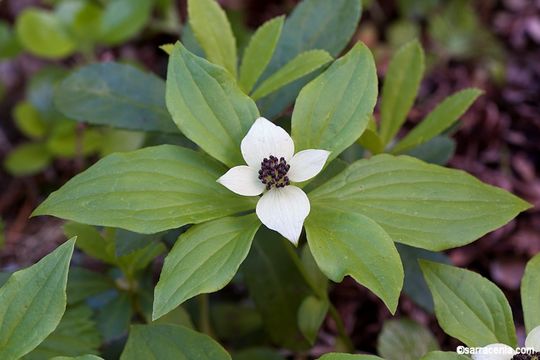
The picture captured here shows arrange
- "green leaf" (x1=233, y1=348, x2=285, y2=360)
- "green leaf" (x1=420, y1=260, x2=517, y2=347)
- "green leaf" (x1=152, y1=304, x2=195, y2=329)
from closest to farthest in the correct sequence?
1. "green leaf" (x1=420, y1=260, x2=517, y2=347)
2. "green leaf" (x1=152, y1=304, x2=195, y2=329)
3. "green leaf" (x1=233, y1=348, x2=285, y2=360)

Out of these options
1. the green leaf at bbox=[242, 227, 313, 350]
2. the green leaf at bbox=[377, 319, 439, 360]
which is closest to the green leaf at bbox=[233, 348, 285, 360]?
the green leaf at bbox=[242, 227, 313, 350]

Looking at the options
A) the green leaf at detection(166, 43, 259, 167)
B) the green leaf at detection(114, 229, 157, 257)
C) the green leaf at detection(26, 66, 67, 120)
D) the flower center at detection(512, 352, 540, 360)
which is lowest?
the green leaf at detection(26, 66, 67, 120)

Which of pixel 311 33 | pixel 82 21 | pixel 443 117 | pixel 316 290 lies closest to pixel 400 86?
pixel 443 117

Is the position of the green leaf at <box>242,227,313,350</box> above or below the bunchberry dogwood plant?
below

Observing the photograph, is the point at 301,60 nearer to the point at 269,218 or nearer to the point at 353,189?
the point at 353,189

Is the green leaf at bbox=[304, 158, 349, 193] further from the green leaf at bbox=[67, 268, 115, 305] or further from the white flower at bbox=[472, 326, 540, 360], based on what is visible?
the green leaf at bbox=[67, 268, 115, 305]

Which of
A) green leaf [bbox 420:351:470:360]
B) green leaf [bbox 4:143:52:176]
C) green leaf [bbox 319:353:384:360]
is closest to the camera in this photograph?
green leaf [bbox 319:353:384:360]

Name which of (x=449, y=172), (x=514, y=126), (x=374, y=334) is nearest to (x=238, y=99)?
(x=449, y=172)
